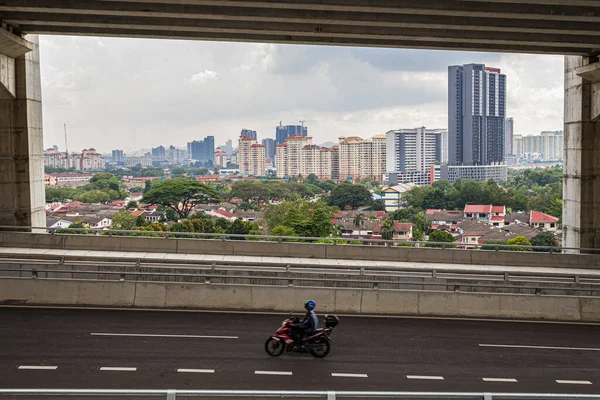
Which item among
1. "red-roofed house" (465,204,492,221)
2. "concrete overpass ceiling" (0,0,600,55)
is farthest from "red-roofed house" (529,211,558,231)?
"concrete overpass ceiling" (0,0,600,55)

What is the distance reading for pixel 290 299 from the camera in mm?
17734

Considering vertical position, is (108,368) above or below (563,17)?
below

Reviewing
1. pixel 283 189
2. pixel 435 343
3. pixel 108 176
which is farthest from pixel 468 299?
pixel 108 176

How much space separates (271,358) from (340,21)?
545 inches

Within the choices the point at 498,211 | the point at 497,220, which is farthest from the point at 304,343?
the point at 498,211

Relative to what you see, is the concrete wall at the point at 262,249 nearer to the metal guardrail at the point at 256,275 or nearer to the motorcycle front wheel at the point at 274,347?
the metal guardrail at the point at 256,275

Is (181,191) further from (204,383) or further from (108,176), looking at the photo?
(108,176)

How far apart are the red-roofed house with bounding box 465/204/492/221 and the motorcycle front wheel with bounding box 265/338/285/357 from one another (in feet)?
377

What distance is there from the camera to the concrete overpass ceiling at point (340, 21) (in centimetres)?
2166

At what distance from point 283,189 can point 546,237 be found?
229 ft

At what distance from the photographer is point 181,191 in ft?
305

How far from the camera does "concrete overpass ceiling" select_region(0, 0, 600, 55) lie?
21.7 meters

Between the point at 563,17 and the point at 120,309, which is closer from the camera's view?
the point at 120,309

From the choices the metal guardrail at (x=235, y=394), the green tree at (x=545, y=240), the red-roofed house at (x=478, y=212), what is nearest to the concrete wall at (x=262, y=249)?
the metal guardrail at (x=235, y=394)
